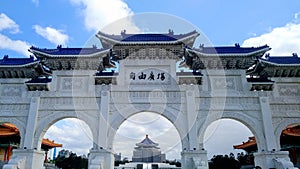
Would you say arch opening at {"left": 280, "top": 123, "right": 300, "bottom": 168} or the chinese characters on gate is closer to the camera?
the chinese characters on gate

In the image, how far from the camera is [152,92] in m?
12.5

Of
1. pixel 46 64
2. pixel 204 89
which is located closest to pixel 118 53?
pixel 46 64

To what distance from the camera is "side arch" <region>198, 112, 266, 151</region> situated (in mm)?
11844

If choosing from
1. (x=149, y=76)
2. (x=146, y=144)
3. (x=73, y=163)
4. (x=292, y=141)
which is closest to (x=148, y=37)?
(x=149, y=76)

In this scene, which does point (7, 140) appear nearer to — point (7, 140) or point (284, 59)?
point (7, 140)

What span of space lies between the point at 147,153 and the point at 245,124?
72.2 ft

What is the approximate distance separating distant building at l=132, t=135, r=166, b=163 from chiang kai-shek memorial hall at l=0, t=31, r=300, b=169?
823 inches

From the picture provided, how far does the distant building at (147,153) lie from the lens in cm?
3191

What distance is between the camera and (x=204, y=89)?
12.6 metres

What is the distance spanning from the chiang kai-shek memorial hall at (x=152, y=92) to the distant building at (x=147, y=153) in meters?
20.9

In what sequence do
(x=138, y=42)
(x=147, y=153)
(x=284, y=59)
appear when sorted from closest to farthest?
1. (x=138, y=42)
2. (x=284, y=59)
3. (x=147, y=153)

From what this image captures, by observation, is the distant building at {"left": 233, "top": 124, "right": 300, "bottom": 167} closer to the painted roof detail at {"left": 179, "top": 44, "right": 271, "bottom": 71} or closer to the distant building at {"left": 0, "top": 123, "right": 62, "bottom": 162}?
the painted roof detail at {"left": 179, "top": 44, "right": 271, "bottom": 71}

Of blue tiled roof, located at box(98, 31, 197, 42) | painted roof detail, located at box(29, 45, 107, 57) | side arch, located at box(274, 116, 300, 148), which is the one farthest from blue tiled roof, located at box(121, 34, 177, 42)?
side arch, located at box(274, 116, 300, 148)

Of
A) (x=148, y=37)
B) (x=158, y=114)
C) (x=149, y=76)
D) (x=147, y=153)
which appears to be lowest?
(x=147, y=153)
